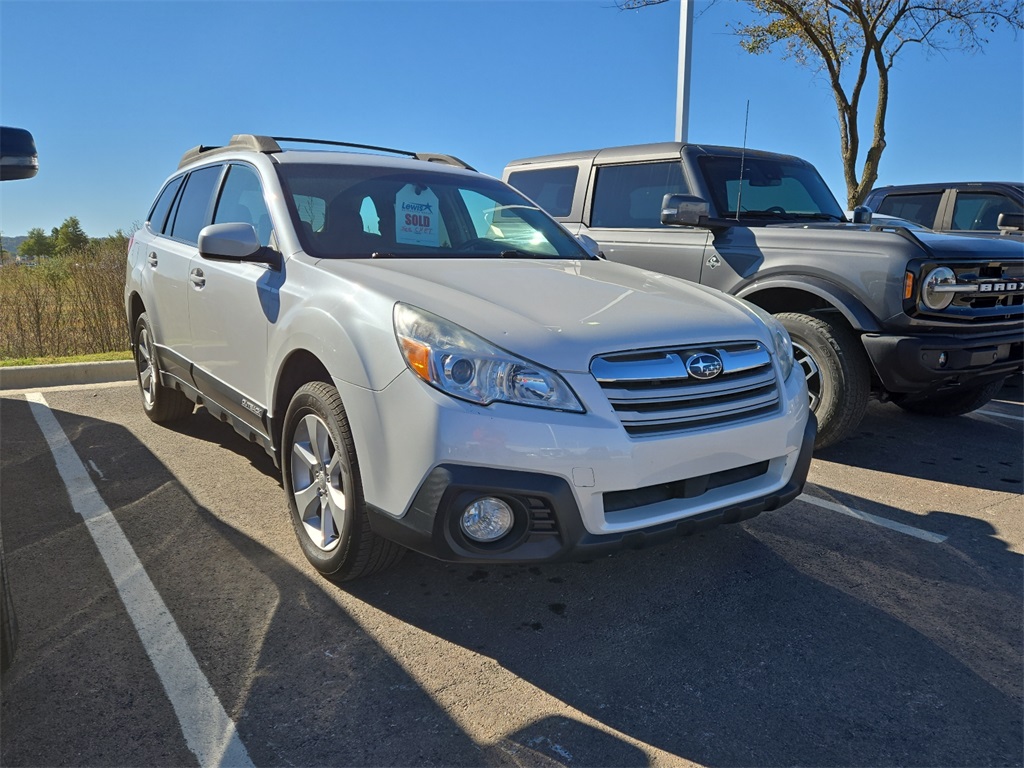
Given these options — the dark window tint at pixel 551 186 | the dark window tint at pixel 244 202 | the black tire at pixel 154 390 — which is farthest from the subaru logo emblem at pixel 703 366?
the dark window tint at pixel 551 186

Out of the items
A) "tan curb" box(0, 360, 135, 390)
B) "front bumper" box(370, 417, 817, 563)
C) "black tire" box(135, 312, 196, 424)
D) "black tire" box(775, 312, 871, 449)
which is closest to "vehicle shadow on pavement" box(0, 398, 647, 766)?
"front bumper" box(370, 417, 817, 563)

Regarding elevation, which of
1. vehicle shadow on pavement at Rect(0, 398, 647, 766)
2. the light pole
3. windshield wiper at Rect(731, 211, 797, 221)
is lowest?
vehicle shadow on pavement at Rect(0, 398, 647, 766)

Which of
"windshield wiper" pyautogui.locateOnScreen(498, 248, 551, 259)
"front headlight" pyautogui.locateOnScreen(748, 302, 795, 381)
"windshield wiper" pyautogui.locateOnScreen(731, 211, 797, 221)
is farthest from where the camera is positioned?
"windshield wiper" pyautogui.locateOnScreen(731, 211, 797, 221)

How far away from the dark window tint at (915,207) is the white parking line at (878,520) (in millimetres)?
5809

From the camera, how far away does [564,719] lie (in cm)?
223

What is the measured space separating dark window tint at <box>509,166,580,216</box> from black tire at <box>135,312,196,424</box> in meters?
3.00

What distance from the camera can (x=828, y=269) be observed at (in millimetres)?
4570

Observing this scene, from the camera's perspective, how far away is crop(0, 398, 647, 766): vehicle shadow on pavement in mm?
2078

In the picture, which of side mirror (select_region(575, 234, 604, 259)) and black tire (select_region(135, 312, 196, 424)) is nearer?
side mirror (select_region(575, 234, 604, 259))

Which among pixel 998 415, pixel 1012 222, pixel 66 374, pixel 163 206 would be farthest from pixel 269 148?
pixel 1012 222

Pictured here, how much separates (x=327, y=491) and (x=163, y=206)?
311cm

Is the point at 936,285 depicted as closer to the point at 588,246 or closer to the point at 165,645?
the point at 588,246

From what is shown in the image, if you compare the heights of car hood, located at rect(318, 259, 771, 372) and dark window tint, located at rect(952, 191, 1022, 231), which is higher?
dark window tint, located at rect(952, 191, 1022, 231)

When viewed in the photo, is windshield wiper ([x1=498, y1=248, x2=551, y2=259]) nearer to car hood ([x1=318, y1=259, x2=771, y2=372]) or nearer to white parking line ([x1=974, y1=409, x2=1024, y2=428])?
car hood ([x1=318, y1=259, x2=771, y2=372])
